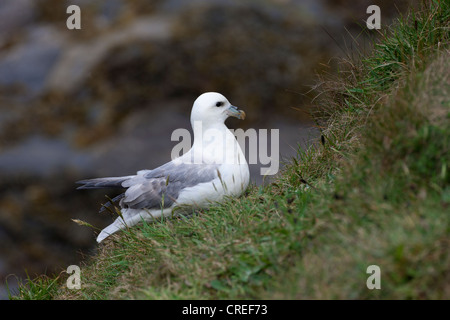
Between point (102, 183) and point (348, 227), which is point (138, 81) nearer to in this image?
point (102, 183)

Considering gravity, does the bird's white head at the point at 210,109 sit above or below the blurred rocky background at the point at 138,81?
below

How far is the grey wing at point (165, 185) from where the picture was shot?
3760 millimetres

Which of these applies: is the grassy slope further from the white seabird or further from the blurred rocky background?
the blurred rocky background

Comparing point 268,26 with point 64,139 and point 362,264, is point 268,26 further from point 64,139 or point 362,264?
point 362,264

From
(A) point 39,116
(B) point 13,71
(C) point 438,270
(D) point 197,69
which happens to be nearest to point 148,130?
(D) point 197,69

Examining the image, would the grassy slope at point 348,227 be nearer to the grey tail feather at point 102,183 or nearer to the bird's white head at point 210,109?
the grey tail feather at point 102,183

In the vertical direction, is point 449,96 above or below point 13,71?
below

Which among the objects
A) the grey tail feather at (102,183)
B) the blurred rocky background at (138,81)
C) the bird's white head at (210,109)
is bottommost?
the grey tail feather at (102,183)

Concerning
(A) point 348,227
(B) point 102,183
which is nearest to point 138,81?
(B) point 102,183

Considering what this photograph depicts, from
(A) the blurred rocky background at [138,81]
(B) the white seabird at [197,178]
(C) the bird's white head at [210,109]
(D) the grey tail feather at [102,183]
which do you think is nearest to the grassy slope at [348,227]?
(B) the white seabird at [197,178]

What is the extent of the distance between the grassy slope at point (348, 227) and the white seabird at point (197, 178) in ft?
0.45

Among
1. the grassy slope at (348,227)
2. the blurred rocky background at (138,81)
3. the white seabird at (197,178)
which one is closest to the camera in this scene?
the grassy slope at (348,227)

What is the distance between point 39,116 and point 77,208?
152cm

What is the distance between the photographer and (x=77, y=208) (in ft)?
22.1
